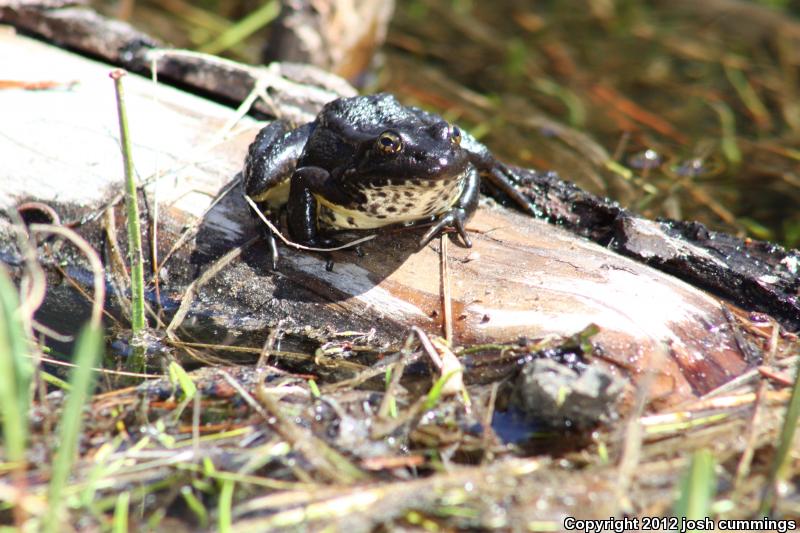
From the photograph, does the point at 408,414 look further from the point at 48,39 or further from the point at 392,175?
the point at 48,39

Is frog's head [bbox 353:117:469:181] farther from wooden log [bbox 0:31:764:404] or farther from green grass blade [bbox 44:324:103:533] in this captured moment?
green grass blade [bbox 44:324:103:533]

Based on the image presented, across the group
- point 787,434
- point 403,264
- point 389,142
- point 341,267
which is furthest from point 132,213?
point 787,434

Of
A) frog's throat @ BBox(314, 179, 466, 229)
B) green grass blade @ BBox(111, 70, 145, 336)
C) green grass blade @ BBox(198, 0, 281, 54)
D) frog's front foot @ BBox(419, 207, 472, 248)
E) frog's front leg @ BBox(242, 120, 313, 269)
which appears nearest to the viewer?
green grass blade @ BBox(111, 70, 145, 336)

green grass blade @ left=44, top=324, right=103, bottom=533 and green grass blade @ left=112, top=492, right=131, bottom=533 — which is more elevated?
green grass blade @ left=44, top=324, right=103, bottom=533

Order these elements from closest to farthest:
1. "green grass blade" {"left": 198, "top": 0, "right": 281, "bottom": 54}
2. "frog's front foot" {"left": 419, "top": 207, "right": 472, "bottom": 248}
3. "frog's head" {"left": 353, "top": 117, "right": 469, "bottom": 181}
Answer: "frog's head" {"left": 353, "top": 117, "right": 469, "bottom": 181} → "frog's front foot" {"left": 419, "top": 207, "right": 472, "bottom": 248} → "green grass blade" {"left": 198, "top": 0, "right": 281, "bottom": 54}

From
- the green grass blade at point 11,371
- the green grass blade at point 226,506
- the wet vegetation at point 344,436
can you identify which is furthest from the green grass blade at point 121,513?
the green grass blade at point 11,371

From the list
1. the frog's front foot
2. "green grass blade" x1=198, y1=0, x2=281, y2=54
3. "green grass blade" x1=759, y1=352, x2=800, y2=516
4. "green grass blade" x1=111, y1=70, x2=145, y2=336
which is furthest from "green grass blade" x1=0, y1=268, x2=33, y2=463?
"green grass blade" x1=198, y1=0, x2=281, y2=54

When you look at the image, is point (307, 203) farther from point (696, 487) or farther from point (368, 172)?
point (696, 487)
